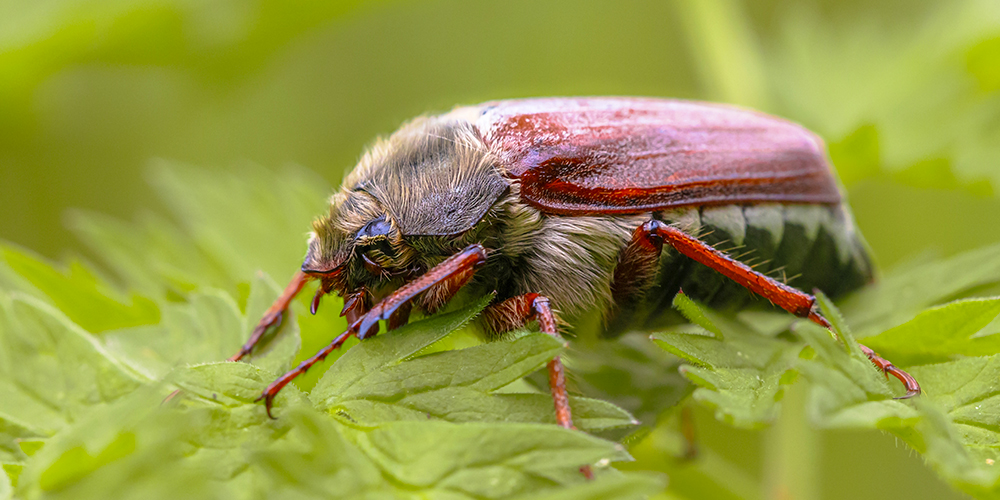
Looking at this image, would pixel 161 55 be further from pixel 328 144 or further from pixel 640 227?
pixel 640 227

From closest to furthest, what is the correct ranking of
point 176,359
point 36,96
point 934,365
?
point 934,365 < point 176,359 < point 36,96

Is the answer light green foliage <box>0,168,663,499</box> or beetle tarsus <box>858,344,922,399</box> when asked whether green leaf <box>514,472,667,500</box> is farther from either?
beetle tarsus <box>858,344,922,399</box>

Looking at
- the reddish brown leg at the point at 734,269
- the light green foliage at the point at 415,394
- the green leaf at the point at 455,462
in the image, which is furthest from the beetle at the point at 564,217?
the green leaf at the point at 455,462

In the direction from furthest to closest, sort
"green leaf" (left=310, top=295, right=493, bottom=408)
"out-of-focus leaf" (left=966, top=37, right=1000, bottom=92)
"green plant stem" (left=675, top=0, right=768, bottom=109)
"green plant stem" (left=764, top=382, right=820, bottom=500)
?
"green plant stem" (left=675, top=0, right=768, bottom=109) < "out-of-focus leaf" (left=966, top=37, right=1000, bottom=92) < "green plant stem" (left=764, top=382, right=820, bottom=500) < "green leaf" (left=310, top=295, right=493, bottom=408)

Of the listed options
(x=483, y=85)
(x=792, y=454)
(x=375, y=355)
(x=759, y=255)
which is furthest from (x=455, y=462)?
(x=483, y=85)

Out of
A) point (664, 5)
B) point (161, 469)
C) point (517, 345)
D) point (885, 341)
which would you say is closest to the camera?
point (161, 469)

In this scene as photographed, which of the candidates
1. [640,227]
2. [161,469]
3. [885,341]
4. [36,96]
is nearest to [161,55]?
[36,96]

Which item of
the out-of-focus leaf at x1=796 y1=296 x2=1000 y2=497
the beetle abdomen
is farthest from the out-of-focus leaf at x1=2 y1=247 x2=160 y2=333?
the out-of-focus leaf at x1=796 y1=296 x2=1000 y2=497
